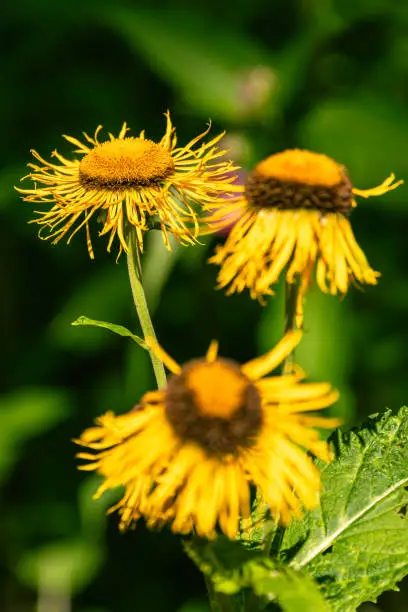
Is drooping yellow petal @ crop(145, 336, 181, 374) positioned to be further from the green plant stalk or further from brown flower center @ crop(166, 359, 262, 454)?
the green plant stalk

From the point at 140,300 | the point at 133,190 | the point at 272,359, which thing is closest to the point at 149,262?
the point at 133,190

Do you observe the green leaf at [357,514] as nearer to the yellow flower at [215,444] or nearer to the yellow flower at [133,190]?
the yellow flower at [215,444]

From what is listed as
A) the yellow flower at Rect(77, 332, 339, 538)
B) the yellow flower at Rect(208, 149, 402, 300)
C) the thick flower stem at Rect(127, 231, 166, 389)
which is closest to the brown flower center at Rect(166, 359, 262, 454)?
the yellow flower at Rect(77, 332, 339, 538)

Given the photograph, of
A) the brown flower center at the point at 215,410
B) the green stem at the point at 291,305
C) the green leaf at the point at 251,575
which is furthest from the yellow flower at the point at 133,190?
the green leaf at the point at 251,575

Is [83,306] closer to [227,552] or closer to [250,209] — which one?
[250,209]

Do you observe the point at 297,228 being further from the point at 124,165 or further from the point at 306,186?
the point at 124,165
